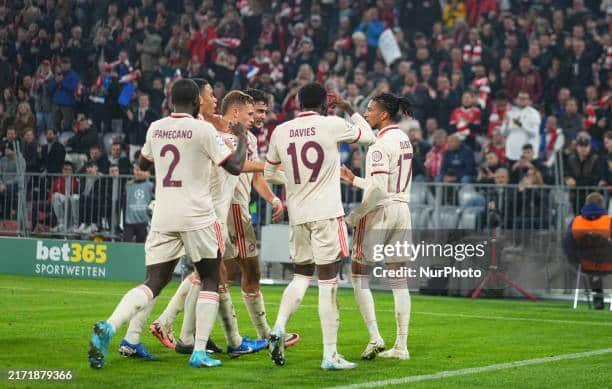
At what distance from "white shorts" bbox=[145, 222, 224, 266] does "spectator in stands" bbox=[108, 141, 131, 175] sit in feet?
42.2

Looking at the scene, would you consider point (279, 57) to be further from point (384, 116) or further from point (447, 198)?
point (384, 116)

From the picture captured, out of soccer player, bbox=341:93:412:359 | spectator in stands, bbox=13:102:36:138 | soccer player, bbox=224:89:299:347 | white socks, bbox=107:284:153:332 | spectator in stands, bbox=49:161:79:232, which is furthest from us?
spectator in stands, bbox=13:102:36:138

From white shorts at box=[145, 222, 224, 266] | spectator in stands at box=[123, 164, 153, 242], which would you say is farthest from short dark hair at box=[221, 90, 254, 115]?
spectator in stands at box=[123, 164, 153, 242]

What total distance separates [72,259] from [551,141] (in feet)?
30.5

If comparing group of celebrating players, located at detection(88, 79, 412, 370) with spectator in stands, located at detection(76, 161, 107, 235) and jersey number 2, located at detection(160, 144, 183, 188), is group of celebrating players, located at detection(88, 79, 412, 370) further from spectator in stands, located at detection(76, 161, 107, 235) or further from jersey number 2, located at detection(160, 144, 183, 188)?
spectator in stands, located at detection(76, 161, 107, 235)

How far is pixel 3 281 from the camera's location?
2016 cm

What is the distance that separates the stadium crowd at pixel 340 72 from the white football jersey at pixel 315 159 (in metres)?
10.2

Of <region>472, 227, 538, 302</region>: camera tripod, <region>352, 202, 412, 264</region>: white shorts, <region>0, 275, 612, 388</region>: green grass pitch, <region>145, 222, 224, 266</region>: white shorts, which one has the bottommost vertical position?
<region>0, 275, 612, 388</region>: green grass pitch

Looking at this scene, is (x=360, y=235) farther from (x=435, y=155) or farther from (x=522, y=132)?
(x=522, y=132)

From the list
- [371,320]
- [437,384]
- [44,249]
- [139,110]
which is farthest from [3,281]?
[437,384]

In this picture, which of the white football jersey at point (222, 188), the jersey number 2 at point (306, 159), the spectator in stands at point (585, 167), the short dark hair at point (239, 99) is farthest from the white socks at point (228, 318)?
the spectator in stands at point (585, 167)

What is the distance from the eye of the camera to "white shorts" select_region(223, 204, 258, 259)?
11.3 metres

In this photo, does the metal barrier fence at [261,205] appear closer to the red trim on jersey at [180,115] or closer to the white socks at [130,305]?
the red trim on jersey at [180,115]

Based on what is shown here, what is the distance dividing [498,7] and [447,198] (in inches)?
298
